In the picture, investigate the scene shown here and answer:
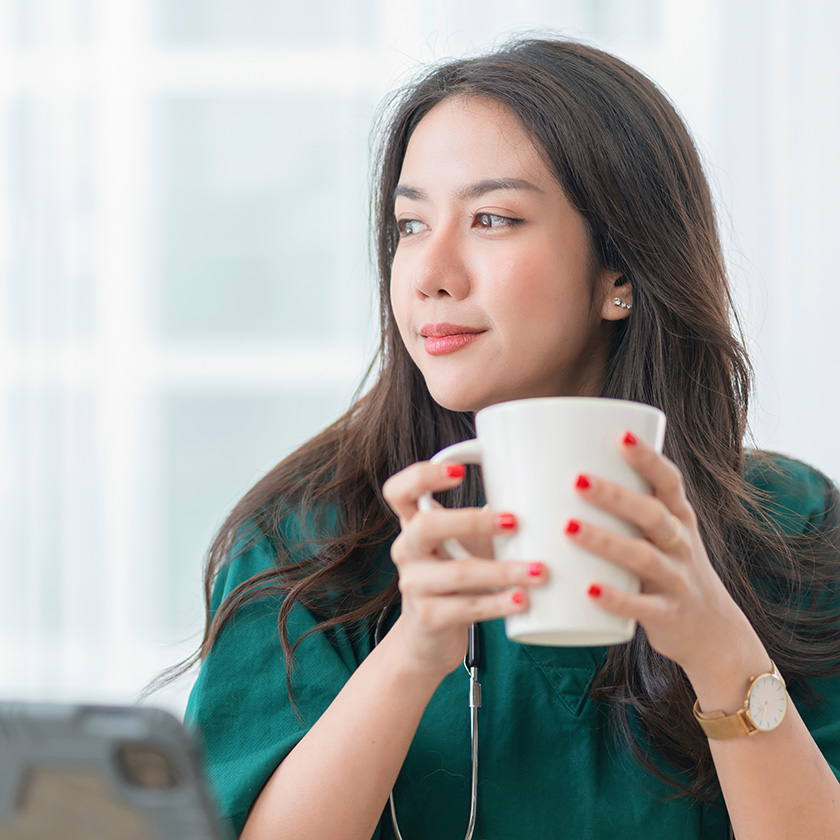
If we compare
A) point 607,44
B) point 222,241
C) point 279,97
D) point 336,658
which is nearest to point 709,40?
point 607,44

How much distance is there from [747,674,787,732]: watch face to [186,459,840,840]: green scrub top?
0.87ft

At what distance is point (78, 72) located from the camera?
195 cm

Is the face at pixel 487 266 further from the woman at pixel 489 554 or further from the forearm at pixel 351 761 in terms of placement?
the forearm at pixel 351 761

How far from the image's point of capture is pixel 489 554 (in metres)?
0.80

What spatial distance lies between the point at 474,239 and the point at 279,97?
1.12 metres

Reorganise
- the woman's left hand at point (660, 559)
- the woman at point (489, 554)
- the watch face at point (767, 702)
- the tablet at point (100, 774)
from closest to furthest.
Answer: the tablet at point (100, 774) < the woman's left hand at point (660, 559) < the watch face at point (767, 702) < the woman at point (489, 554)

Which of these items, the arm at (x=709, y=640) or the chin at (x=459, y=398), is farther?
the chin at (x=459, y=398)

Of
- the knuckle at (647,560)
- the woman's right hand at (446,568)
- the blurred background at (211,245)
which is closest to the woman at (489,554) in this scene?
the woman's right hand at (446,568)

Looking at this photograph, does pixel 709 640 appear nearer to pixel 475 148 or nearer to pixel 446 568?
pixel 446 568

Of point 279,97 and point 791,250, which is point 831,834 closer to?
point 791,250

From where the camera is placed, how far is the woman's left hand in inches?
23.5

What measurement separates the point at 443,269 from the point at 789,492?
1.92 ft

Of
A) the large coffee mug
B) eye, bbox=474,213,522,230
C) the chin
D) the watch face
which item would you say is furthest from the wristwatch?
eye, bbox=474,213,522,230

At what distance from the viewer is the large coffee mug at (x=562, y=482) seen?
0.60 metres
